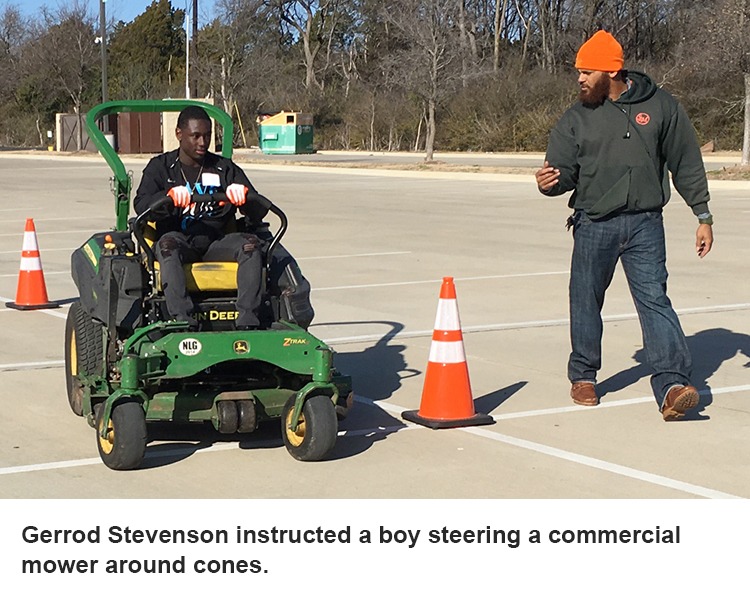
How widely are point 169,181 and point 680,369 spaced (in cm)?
296

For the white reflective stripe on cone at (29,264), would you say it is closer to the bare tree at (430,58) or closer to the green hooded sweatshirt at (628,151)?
the green hooded sweatshirt at (628,151)

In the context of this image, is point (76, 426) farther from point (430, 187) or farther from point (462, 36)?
point (462, 36)

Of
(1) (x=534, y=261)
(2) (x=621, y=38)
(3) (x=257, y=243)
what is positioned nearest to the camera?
(3) (x=257, y=243)

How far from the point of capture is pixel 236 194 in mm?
6574

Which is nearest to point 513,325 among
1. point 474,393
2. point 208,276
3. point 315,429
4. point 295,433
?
point 474,393

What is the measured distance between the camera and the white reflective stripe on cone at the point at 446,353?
686cm

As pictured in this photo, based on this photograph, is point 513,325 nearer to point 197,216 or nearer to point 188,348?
point 197,216

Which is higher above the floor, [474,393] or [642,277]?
[642,277]

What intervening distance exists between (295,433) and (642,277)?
7.34 ft

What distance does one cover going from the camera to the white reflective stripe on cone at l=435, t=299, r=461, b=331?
6.89 metres

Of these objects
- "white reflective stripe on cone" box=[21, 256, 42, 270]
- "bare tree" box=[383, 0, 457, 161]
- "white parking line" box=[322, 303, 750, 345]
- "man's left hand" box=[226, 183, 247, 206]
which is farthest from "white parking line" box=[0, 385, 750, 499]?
"bare tree" box=[383, 0, 457, 161]

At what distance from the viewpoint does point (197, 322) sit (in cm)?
638

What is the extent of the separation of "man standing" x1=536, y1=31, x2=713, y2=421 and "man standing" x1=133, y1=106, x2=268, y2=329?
1.67m
